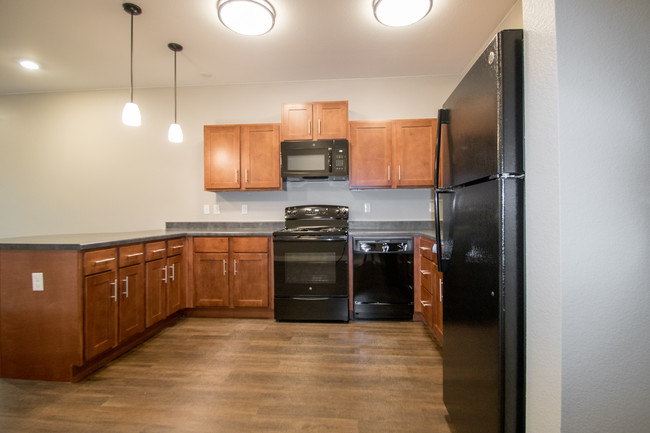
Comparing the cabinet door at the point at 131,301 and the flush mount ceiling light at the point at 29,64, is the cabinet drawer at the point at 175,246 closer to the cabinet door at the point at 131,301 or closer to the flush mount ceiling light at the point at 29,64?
the cabinet door at the point at 131,301

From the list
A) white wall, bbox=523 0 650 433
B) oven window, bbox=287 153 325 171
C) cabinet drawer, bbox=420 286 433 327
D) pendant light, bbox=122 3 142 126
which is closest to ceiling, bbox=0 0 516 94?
Result: pendant light, bbox=122 3 142 126

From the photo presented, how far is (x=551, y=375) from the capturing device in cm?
76

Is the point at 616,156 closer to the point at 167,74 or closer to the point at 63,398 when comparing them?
the point at 63,398

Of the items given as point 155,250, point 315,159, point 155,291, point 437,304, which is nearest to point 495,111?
point 437,304

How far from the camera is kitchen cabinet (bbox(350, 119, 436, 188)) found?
3029mm

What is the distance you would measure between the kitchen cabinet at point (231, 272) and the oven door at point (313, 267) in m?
0.23

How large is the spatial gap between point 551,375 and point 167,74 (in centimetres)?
401

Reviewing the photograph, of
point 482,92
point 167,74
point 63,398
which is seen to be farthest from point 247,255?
point 482,92

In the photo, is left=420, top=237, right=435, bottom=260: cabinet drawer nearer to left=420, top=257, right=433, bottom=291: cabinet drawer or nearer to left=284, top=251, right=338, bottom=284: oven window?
left=420, top=257, right=433, bottom=291: cabinet drawer

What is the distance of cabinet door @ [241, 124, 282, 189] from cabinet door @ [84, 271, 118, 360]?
160cm

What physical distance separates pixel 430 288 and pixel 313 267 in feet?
3.64

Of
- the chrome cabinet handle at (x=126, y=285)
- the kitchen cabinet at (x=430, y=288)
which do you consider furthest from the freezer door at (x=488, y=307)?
the chrome cabinet handle at (x=126, y=285)

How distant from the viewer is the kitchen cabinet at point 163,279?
8.20ft

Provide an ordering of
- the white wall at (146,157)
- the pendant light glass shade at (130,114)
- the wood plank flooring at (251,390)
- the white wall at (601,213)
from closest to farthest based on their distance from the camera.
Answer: the white wall at (601,213), the wood plank flooring at (251,390), the pendant light glass shade at (130,114), the white wall at (146,157)
